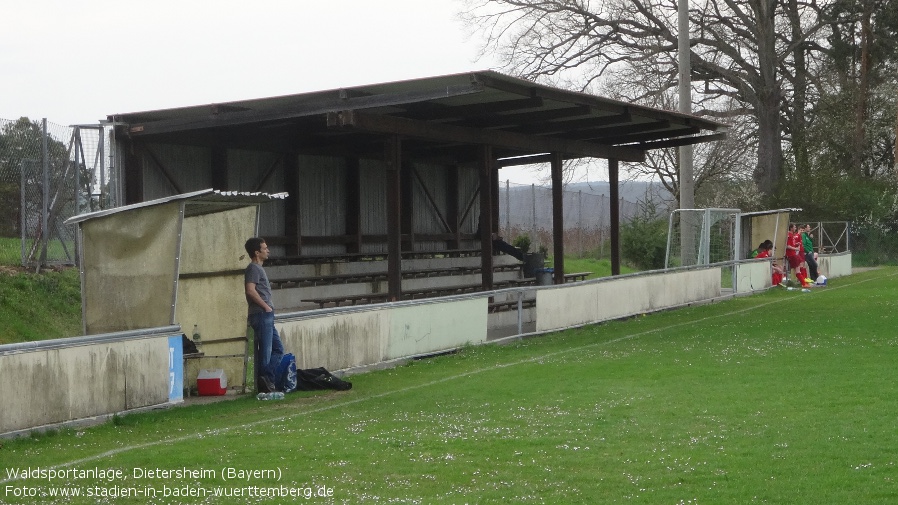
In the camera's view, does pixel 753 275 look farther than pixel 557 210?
Yes

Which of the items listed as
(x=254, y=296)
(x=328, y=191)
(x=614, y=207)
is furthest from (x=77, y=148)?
(x=614, y=207)

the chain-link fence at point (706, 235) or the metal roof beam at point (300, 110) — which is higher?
the metal roof beam at point (300, 110)

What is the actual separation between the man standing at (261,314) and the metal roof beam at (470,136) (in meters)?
5.15

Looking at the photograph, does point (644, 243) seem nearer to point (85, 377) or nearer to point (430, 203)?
point (430, 203)

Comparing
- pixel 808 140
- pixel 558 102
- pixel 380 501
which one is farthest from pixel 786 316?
pixel 808 140

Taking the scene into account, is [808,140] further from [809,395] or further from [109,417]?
[109,417]

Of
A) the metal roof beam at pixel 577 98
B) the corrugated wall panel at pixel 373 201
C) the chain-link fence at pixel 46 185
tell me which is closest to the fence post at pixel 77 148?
the chain-link fence at pixel 46 185

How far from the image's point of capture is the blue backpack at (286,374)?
1260cm

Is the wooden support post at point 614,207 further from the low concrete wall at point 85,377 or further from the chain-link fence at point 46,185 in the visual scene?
the low concrete wall at point 85,377

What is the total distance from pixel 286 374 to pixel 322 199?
543 inches

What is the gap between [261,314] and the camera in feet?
40.9

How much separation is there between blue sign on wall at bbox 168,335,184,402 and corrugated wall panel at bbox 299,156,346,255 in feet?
44.0

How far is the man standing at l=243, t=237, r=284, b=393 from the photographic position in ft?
40.8

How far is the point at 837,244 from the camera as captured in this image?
148ft
